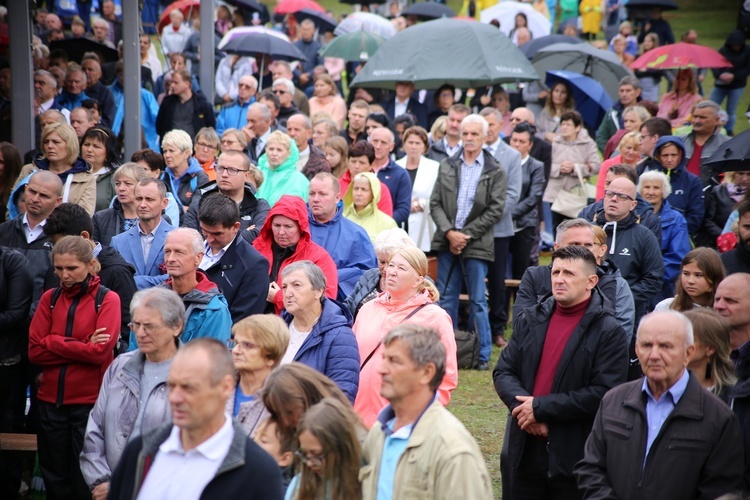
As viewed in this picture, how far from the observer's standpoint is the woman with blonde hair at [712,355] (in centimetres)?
532

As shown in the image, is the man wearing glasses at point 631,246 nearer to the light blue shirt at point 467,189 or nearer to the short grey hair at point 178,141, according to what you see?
the light blue shirt at point 467,189

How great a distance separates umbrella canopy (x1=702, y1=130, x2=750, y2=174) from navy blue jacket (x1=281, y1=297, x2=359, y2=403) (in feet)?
11.9

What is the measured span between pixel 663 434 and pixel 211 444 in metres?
2.29

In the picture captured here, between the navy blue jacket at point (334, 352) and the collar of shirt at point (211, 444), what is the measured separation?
1778 millimetres

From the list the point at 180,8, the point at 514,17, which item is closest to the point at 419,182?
the point at 180,8

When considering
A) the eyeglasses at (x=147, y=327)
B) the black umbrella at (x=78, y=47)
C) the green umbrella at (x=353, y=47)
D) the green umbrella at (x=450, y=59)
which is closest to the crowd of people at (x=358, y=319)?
the eyeglasses at (x=147, y=327)

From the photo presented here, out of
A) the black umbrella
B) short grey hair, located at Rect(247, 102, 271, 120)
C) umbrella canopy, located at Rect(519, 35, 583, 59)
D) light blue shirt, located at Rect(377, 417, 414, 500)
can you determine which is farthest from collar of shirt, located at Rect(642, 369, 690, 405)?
umbrella canopy, located at Rect(519, 35, 583, 59)

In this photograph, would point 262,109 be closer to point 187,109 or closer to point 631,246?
point 187,109

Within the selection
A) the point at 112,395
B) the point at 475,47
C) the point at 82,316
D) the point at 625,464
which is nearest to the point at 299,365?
the point at 112,395

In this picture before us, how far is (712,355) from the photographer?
211 inches

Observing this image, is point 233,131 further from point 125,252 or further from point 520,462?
point 520,462

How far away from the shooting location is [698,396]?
15.8 ft

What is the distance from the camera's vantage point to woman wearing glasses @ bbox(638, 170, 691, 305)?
8859 mm

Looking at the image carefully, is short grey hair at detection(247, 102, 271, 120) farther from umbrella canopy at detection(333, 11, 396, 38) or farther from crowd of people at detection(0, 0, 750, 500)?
umbrella canopy at detection(333, 11, 396, 38)
